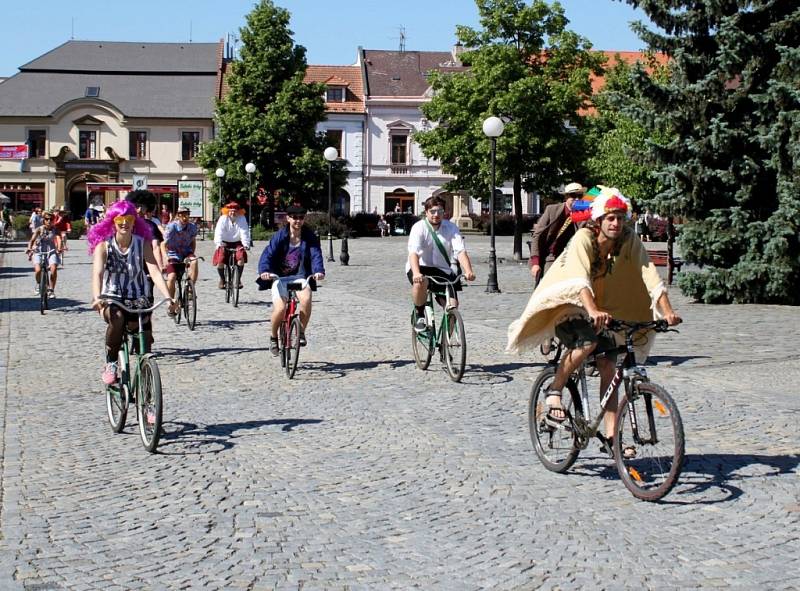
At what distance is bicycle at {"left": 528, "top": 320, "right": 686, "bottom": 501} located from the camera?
19.9 feet

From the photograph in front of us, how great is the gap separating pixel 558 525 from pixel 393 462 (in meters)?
1.80

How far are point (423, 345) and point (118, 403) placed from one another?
13.8ft

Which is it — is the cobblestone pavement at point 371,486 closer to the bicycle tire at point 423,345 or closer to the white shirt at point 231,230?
the bicycle tire at point 423,345

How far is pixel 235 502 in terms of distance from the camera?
636 cm

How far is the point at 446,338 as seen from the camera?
446 inches

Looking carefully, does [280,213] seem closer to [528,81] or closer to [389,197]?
[389,197]

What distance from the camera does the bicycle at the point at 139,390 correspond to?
7605mm

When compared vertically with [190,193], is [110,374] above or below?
below

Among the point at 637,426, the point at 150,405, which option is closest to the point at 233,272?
the point at 150,405

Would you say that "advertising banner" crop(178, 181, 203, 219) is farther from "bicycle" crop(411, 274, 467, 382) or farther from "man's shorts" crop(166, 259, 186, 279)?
"bicycle" crop(411, 274, 467, 382)

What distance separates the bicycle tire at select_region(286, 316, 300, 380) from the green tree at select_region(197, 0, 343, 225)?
49.8m

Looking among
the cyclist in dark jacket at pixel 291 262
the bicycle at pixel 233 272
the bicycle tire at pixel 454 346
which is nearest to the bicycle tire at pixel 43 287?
the bicycle at pixel 233 272

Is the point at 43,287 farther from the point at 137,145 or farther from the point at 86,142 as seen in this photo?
the point at 86,142

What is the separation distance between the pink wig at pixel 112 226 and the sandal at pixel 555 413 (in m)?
3.40
